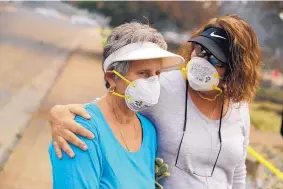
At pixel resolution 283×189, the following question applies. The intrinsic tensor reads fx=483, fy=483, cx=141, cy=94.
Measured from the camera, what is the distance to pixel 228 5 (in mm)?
9461

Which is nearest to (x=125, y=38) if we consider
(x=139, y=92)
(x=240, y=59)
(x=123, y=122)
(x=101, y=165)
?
(x=139, y=92)

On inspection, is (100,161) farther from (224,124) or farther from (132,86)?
(224,124)

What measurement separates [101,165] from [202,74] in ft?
2.08

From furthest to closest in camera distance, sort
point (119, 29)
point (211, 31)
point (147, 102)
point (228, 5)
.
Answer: point (228, 5), point (211, 31), point (147, 102), point (119, 29)


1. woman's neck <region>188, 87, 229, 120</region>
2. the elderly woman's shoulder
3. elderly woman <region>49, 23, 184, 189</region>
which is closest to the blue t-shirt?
elderly woman <region>49, 23, 184, 189</region>

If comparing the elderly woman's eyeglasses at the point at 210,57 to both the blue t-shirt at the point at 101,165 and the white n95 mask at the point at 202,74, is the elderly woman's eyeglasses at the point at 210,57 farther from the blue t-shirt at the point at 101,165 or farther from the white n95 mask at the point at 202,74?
the blue t-shirt at the point at 101,165

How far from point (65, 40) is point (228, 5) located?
348cm

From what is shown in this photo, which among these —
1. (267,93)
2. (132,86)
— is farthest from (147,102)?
(267,93)

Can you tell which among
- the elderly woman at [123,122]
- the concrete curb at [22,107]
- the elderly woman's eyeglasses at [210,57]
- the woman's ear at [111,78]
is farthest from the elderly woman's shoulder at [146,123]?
the concrete curb at [22,107]

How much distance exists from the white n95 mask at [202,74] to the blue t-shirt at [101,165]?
387 mm

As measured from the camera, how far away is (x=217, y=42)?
6.39 ft

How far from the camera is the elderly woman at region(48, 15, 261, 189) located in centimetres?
194

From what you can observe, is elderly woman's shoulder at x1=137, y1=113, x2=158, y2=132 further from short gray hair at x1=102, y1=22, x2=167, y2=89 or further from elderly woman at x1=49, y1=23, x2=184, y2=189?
short gray hair at x1=102, y1=22, x2=167, y2=89

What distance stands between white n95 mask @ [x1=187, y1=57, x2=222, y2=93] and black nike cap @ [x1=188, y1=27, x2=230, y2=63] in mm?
78
